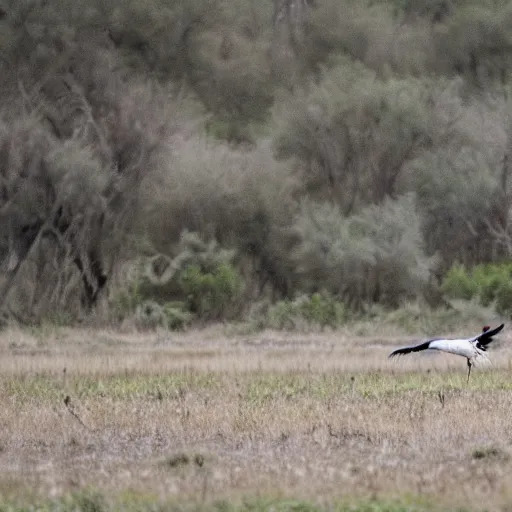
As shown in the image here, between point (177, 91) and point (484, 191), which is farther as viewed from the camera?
point (177, 91)

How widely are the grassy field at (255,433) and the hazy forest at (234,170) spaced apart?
9771 millimetres

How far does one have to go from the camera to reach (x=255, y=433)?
11.3 meters

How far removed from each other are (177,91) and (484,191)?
9157mm

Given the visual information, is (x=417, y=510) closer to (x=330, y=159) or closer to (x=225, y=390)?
(x=225, y=390)

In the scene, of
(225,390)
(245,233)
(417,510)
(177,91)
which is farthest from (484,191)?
(417,510)

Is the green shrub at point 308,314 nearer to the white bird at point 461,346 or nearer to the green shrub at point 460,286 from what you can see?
the green shrub at point 460,286

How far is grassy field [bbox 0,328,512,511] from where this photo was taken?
320 inches

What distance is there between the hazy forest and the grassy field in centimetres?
977

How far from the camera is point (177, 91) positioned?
128ft

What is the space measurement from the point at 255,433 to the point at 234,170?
22.9 metres

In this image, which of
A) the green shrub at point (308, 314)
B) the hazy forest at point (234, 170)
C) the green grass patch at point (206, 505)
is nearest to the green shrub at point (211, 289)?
the hazy forest at point (234, 170)

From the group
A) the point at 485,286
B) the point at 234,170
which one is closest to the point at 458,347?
the point at 485,286

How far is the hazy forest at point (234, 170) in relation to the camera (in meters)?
30.5

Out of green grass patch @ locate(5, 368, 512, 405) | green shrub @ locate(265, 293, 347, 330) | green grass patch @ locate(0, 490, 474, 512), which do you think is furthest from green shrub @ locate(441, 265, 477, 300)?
green grass patch @ locate(0, 490, 474, 512)
